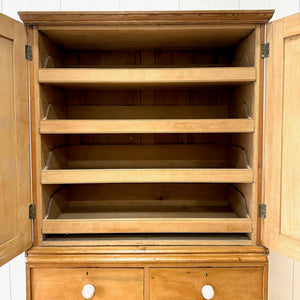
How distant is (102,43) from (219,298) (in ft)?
4.52

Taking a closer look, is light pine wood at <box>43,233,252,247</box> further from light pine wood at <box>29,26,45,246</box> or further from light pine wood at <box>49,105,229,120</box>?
light pine wood at <box>49,105,229,120</box>

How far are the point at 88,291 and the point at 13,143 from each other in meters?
0.70

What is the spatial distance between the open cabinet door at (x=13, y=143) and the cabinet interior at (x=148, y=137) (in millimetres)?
85

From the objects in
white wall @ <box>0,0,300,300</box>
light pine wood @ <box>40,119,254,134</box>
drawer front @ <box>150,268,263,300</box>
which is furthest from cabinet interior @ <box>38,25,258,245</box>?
white wall @ <box>0,0,300,300</box>

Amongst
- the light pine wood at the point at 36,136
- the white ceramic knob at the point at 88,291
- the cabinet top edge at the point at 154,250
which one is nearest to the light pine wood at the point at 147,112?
the light pine wood at the point at 36,136

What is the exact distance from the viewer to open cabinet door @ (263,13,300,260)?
1131 mm

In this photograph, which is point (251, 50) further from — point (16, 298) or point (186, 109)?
Answer: point (16, 298)

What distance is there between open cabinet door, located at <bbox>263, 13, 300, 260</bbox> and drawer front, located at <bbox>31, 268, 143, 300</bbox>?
641 mm

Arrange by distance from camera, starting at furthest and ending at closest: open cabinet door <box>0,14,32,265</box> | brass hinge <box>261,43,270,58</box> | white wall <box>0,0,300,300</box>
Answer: white wall <box>0,0,300,300</box> → brass hinge <box>261,43,270,58</box> → open cabinet door <box>0,14,32,265</box>

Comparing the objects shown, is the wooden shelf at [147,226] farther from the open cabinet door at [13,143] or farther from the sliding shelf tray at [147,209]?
the open cabinet door at [13,143]

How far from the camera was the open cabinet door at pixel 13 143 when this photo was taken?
1109mm

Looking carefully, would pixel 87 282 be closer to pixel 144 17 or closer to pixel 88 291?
pixel 88 291

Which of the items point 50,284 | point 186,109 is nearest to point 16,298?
point 50,284
